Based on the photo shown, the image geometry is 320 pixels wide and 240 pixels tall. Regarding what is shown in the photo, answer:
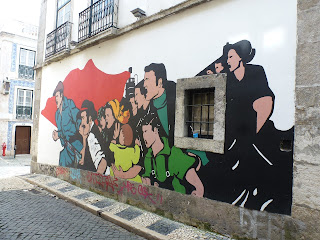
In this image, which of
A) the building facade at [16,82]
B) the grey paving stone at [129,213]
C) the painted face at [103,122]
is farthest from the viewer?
the building facade at [16,82]

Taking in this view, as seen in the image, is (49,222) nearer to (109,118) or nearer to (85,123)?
(109,118)

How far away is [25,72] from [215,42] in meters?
15.8

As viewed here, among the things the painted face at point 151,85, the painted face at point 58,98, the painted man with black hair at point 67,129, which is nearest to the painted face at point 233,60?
the painted face at point 151,85

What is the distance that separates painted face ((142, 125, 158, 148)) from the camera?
198 inches

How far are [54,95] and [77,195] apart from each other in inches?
160

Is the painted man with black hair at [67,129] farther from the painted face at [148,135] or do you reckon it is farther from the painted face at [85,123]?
the painted face at [148,135]

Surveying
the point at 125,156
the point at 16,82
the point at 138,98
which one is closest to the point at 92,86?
the point at 138,98

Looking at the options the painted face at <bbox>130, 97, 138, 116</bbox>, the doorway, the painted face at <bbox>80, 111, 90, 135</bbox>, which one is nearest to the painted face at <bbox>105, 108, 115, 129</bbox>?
the painted face at <bbox>130, 97, 138, 116</bbox>

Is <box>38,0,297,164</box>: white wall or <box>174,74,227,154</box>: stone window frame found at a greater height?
<box>38,0,297,164</box>: white wall

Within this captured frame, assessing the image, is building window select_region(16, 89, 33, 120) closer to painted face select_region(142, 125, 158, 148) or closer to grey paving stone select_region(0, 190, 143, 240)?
grey paving stone select_region(0, 190, 143, 240)

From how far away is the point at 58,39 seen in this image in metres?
8.36

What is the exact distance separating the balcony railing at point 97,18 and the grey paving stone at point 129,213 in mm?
4401

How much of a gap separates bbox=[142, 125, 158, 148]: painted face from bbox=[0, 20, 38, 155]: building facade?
1326 centimetres

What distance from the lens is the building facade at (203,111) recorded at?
3.31 metres
